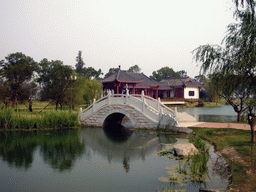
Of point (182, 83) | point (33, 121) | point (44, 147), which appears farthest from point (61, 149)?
point (182, 83)

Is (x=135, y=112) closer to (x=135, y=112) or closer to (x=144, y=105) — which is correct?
(x=135, y=112)

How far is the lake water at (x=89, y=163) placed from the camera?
6.00m

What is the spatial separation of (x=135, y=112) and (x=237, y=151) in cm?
662

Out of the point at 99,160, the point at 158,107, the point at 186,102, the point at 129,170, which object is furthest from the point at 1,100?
the point at 186,102

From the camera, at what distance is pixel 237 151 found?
7441mm

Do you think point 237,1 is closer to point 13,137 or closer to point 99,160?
point 99,160

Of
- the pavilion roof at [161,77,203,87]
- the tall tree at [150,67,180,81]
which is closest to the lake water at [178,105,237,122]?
the pavilion roof at [161,77,203,87]

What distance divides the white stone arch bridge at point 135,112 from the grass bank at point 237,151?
1907 millimetres

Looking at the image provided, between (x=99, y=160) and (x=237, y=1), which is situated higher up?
(x=237, y=1)

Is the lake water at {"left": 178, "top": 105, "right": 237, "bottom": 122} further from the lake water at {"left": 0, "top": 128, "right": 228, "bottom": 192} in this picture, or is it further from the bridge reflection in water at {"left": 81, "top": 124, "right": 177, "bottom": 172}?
the lake water at {"left": 0, "top": 128, "right": 228, "bottom": 192}

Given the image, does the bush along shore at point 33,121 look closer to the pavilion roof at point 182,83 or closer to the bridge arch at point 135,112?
the bridge arch at point 135,112

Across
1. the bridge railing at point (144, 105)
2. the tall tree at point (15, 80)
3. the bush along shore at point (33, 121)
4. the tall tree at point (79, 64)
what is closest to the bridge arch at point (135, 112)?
the bridge railing at point (144, 105)

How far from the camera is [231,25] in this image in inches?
310

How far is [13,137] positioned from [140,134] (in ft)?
21.2
